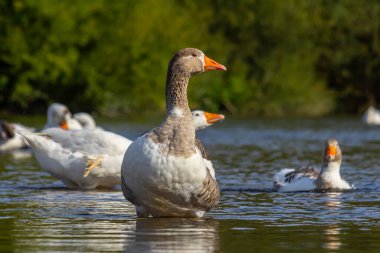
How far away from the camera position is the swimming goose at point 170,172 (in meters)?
10.6

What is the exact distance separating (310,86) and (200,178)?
6315 cm

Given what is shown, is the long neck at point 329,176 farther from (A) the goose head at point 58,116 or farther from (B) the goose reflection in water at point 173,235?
(A) the goose head at point 58,116

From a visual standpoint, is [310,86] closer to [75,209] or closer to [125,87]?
[125,87]

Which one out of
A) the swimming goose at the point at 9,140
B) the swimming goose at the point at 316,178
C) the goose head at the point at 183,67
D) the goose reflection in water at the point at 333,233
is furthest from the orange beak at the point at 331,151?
the swimming goose at the point at 9,140

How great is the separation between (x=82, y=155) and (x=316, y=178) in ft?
10.9

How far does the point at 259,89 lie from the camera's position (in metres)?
73.4

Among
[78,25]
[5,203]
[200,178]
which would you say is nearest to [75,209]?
[5,203]

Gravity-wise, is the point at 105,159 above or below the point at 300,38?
below

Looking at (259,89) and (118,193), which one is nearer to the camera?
(118,193)

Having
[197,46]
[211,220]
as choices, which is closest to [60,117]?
[211,220]

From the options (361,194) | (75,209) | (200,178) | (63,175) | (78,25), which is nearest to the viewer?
(200,178)

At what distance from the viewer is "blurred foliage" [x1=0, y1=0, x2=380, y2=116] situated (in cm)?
5959

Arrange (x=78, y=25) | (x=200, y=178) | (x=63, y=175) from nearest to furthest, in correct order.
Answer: (x=200, y=178) < (x=63, y=175) < (x=78, y=25)

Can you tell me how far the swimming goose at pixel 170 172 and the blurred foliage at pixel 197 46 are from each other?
1884 inches
